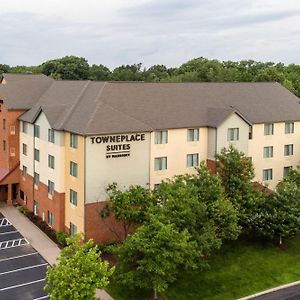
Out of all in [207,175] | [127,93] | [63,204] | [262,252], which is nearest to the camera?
[207,175]

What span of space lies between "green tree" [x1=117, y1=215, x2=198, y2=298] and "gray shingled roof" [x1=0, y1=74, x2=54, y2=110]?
97.1ft

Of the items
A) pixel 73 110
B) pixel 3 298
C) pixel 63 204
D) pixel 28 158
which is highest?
pixel 73 110

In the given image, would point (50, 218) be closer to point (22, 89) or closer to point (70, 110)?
point (70, 110)

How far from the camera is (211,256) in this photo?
42.0 metres

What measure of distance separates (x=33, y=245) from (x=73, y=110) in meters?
→ 14.0

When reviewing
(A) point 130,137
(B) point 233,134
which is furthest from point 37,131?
(B) point 233,134

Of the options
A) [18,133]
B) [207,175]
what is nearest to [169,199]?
[207,175]

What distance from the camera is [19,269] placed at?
130 feet

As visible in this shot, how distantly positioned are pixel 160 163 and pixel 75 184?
30.2 ft

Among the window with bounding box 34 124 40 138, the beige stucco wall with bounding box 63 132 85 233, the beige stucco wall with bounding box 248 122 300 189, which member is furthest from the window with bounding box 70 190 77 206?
the beige stucco wall with bounding box 248 122 300 189

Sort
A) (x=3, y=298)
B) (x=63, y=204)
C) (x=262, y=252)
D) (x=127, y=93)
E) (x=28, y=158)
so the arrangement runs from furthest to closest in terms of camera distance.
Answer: (x=28, y=158) < (x=127, y=93) < (x=63, y=204) < (x=262, y=252) < (x=3, y=298)

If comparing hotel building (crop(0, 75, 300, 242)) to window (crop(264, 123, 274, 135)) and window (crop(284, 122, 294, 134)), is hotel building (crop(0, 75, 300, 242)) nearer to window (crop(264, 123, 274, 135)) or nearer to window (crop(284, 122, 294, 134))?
window (crop(284, 122, 294, 134))

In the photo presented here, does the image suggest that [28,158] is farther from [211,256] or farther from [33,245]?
[211,256]

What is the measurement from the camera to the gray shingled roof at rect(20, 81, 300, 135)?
44250 mm
